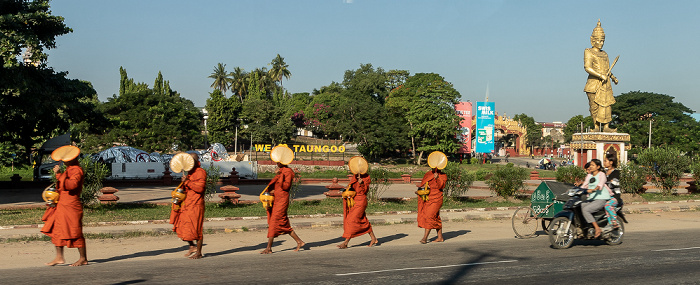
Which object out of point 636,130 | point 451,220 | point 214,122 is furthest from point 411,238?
point 636,130

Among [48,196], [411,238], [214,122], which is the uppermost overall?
[214,122]

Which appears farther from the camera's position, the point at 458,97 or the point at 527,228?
the point at 458,97

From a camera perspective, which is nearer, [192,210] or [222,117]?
[192,210]

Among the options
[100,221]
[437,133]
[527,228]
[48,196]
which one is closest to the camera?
[48,196]

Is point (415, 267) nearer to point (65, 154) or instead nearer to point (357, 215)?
point (357, 215)

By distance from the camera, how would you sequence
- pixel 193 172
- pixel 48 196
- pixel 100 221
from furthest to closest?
pixel 100 221
pixel 193 172
pixel 48 196

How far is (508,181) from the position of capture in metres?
23.6

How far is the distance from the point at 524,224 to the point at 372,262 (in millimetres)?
4805

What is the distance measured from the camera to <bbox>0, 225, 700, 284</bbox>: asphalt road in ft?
27.0

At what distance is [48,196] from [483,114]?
65789 mm

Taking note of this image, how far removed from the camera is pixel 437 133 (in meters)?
67.9

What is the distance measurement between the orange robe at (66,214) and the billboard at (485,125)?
2558 inches

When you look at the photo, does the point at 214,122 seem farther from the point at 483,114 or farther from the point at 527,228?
the point at 527,228

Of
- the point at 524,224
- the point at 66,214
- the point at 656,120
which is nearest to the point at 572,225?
the point at 524,224
